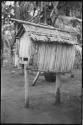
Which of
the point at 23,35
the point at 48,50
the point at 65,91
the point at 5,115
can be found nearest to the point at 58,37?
the point at 48,50

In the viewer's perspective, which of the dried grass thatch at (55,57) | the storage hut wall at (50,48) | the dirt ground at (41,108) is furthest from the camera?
the dried grass thatch at (55,57)

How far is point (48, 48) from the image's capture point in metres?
4.41

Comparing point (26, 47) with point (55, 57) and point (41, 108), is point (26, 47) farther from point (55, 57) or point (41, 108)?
point (41, 108)

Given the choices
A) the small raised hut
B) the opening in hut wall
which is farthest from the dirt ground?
the opening in hut wall

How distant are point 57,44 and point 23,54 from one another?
3.99 feet

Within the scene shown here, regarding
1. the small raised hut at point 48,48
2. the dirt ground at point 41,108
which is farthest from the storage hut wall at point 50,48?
the dirt ground at point 41,108

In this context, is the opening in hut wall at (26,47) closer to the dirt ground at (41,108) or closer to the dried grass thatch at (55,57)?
the dried grass thatch at (55,57)

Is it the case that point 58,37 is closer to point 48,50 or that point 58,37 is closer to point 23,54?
point 48,50

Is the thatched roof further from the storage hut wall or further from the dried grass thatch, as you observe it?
the dried grass thatch

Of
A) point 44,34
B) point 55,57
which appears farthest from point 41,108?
point 44,34

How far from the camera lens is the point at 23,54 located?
4953 millimetres

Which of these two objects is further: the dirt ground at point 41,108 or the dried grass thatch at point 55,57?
Result: the dried grass thatch at point 55,57

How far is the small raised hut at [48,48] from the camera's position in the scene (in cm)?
424

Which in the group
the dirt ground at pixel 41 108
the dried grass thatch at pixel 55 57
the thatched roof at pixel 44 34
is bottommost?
the dirt ground at pixel 41 108
